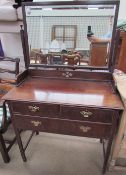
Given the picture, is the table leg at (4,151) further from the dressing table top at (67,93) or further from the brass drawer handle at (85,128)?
the brass drawer handle at (85,128)

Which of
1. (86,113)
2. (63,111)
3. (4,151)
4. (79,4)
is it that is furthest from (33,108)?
(79,4)

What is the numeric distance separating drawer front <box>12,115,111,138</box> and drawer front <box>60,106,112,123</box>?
1.8 inches

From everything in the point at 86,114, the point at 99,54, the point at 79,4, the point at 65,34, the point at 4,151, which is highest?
the point at 79,4

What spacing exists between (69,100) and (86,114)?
158mm

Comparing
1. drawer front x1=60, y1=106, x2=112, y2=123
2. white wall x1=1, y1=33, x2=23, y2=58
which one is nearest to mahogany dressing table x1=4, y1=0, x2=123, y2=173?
drawer front x1=60, y1=106, x2=112, y2=123

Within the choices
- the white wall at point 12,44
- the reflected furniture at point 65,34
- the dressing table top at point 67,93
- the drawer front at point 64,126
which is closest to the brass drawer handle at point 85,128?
the drawer front at point 64,126

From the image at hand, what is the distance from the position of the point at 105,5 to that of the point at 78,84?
67 centimetres

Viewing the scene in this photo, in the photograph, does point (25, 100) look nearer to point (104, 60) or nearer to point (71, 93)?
point (71, 93)

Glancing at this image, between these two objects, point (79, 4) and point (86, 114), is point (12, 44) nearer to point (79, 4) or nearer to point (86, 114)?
point (79, 4)

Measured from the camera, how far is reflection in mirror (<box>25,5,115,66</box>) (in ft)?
4.21

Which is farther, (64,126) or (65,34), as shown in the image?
(65,34)

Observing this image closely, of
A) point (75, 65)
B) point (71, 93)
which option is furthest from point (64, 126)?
point (75, 65)

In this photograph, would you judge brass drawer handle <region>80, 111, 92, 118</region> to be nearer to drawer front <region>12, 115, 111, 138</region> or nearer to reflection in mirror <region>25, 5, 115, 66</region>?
drawer front <region>12, 115, 111, 138</region>

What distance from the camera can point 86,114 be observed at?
111 centimetres
